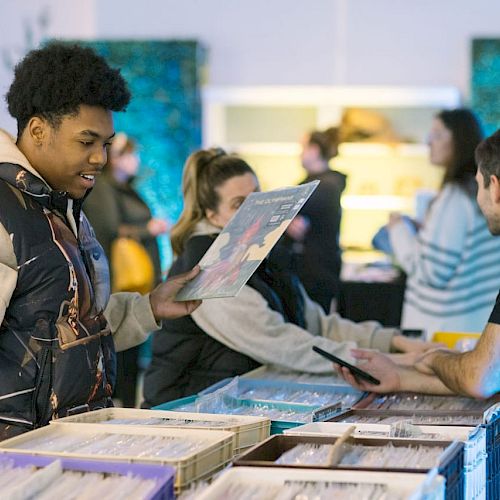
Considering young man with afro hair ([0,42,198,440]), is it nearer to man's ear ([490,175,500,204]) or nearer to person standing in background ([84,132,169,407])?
man's ear ([490,175,500,204])

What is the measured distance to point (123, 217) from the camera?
7.12 m

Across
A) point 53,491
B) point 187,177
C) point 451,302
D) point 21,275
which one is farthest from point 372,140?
point 53,491

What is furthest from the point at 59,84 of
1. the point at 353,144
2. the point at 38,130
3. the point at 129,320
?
the point at 353,144

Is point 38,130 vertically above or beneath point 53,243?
above

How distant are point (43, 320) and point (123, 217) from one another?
197 inches

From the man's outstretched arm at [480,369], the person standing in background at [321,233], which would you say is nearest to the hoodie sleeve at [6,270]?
the man's outstretched arm at [480,369]

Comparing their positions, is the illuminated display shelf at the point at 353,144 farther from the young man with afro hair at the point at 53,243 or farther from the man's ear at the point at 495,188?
the young man with afro hair at the point at 53,243

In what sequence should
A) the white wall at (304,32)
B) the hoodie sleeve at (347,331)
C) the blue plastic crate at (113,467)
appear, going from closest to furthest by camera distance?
the blue plastic crate at (113,467)
the hoodie sleeve at (347,331)
the white wall at (304,32)

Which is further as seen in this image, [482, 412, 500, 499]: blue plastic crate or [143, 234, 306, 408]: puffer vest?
[143, 234, 306, 408]: puffer vest

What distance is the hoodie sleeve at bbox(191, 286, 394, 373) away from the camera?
3.14 metres

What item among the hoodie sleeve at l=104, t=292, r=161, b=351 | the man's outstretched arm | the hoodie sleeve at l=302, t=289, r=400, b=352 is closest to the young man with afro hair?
the hoodie sleeve at l=104, t=292, r=161, b=351

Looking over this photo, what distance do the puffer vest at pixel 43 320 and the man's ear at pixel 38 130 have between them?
9 cm

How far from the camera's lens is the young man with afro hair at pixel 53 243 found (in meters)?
2.12

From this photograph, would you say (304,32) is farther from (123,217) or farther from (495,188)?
(495,188)
